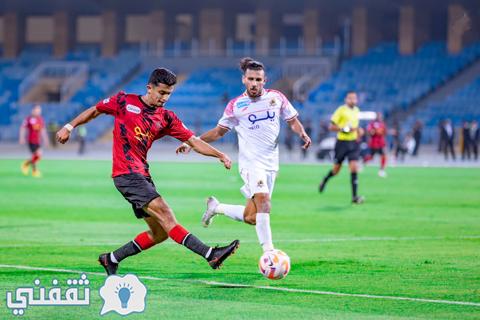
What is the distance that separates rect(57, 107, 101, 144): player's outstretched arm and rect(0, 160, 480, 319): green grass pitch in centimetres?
159

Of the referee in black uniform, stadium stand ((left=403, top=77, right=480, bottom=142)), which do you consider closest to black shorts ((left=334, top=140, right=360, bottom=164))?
the referee in black uniform

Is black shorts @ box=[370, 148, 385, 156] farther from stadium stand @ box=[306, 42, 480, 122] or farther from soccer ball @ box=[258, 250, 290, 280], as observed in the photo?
soccer ball @ box=[258, 250, 290, 280]

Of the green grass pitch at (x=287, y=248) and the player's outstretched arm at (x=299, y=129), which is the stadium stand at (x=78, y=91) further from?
the player's outstretched arm at (x=299, y=129)

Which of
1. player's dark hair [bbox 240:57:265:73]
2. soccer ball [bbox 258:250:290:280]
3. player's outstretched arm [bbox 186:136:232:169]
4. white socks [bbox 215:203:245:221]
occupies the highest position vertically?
player's dark hair [bbox 240:57:265:73]

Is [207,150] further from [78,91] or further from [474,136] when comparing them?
[78,91]

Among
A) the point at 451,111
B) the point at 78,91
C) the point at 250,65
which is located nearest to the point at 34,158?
the point at 250,65

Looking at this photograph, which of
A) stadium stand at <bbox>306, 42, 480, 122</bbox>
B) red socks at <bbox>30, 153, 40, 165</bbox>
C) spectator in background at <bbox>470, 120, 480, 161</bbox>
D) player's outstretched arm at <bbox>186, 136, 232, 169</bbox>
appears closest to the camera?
player's outstretched arm at <bbox>186, 136, 232, 169</bbox>

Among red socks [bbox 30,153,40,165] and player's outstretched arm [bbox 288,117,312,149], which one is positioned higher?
player's outstretched arm [bbox 288,117,312,149]

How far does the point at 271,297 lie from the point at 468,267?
3.38m

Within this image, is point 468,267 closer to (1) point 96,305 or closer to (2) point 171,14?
(1) point 96,305

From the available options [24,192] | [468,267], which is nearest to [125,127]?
[468,267]

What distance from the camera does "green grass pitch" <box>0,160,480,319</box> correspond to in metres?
10.8

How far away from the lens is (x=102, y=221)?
21031 millimetres

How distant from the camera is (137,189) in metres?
11.9
